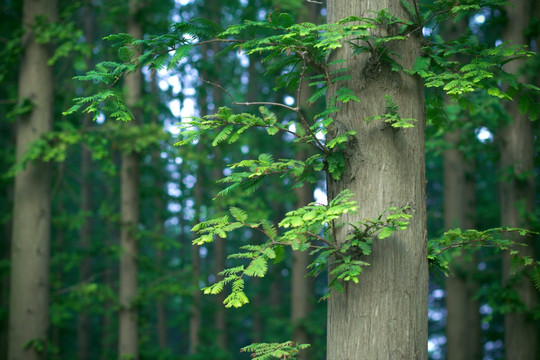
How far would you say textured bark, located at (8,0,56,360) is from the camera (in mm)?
7902

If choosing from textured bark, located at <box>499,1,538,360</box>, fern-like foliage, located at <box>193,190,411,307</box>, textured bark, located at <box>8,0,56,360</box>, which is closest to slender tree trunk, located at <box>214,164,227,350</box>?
textured bark, located at <box>8,0,56,360</box>

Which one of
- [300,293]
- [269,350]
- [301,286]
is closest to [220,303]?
[300,293]

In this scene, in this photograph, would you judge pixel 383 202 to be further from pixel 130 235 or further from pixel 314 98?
pixel 130 235

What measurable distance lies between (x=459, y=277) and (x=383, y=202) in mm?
8883

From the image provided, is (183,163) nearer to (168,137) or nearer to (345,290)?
(168,137)

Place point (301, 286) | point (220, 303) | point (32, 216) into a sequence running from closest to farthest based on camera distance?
point (32, 216) < point (301, 286) < point (220, 303)

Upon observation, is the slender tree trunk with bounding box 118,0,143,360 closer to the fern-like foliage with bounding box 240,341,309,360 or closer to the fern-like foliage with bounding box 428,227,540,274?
the fern-like foliage with bounding box 240,341,309,360

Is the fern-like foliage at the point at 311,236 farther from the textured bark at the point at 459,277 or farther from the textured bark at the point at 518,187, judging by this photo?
the textured bark at the point at 459,277

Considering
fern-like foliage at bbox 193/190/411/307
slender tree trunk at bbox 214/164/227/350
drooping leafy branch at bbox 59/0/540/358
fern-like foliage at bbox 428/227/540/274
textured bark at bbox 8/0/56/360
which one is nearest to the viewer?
fern-like foliage at bbox 193/190/411/307

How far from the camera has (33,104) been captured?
26.9 ft

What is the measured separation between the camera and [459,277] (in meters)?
11.0

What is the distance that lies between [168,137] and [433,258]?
674 centimetres

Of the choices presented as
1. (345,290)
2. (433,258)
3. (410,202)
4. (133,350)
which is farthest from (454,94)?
(133,350)

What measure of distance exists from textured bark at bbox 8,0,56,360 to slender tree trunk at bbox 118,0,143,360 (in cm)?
152
